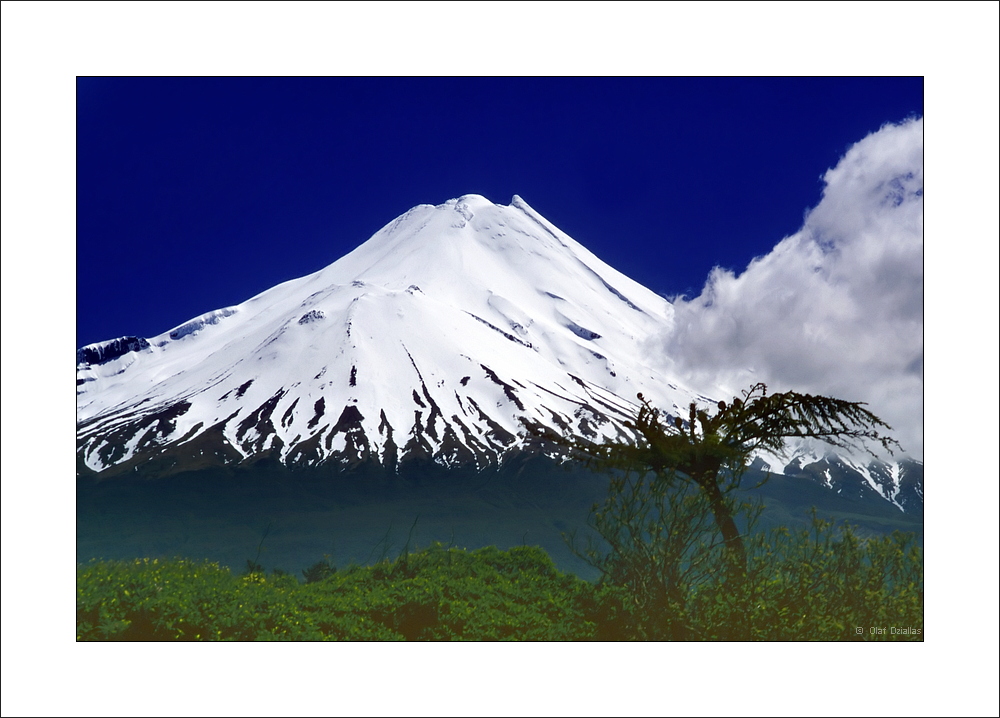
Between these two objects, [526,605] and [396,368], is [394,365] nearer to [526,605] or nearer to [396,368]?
[396,368]

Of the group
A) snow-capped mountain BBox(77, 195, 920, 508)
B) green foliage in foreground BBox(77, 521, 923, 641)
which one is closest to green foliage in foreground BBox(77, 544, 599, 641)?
green foliage in foreground BBox(77, 521, 923, 641)

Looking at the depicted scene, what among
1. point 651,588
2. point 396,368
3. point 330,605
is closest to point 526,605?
point 651,588

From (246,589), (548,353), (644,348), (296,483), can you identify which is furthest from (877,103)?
(246,589)

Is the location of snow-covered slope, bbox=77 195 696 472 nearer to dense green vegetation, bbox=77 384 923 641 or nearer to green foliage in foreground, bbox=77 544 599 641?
dense green vegetation, bbox=77 384 923 641

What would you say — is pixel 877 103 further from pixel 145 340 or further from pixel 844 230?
pixel 145 340

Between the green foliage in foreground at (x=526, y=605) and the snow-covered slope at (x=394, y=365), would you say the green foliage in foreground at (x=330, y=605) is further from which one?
the snow-covered slope at (x=394, y=365)
